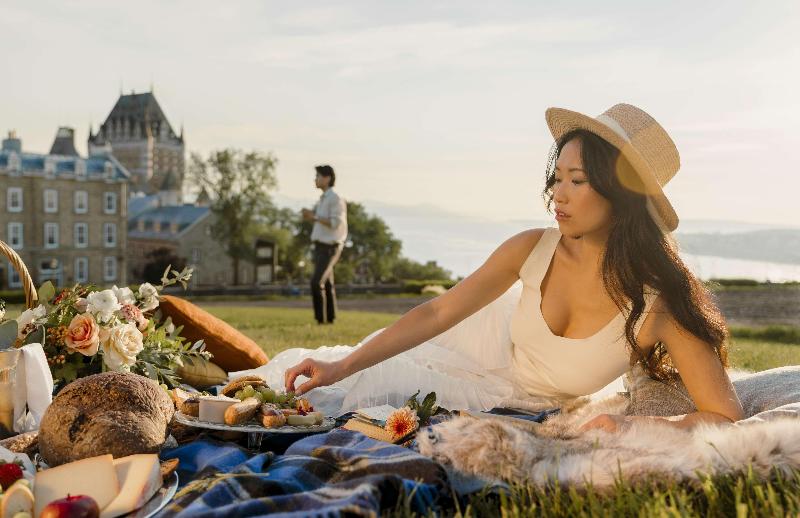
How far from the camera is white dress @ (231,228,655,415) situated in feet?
12.9

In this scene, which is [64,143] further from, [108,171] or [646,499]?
[646,499]

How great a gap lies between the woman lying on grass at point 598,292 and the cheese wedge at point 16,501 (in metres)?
1.20

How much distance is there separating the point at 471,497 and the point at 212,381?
3.12 m

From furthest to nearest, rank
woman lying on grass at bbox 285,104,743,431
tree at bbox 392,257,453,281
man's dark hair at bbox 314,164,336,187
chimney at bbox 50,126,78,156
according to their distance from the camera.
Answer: chimney at bbox 50,126,78,156
tree at bbox 392,257,453,281
man's dark hair at bbox 314,164,336,187
woman lying on grass at bbox 285,104,743,431

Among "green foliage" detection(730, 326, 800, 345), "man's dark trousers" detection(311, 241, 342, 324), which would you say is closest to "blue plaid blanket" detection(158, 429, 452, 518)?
"man's dark trousers" detection(311, 241, 342, 324)

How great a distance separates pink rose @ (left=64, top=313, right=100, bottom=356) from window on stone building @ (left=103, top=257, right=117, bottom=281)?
70506 millimetres

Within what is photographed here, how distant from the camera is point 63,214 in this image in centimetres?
6775

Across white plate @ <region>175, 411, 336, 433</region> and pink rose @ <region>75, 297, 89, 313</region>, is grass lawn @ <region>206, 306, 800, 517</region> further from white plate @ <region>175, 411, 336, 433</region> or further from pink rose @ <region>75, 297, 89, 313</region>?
pink rose @ <region>75, 297, 89, 313</region>

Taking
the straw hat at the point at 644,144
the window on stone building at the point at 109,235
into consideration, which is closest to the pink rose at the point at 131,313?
the straw hat at the point at 644,144

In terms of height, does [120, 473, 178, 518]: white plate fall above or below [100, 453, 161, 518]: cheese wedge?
below

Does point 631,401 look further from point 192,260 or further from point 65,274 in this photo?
point 192,260

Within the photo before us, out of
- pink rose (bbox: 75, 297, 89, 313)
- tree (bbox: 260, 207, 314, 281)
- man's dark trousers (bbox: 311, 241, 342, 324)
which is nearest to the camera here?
pink rose (bbox: 75, 297, 89, 313)

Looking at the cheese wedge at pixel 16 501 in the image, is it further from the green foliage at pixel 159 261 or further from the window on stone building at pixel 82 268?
the green foliage at pixel 159 261

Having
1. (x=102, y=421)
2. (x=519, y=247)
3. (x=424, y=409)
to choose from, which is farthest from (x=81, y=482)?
(x=519, y=247)
